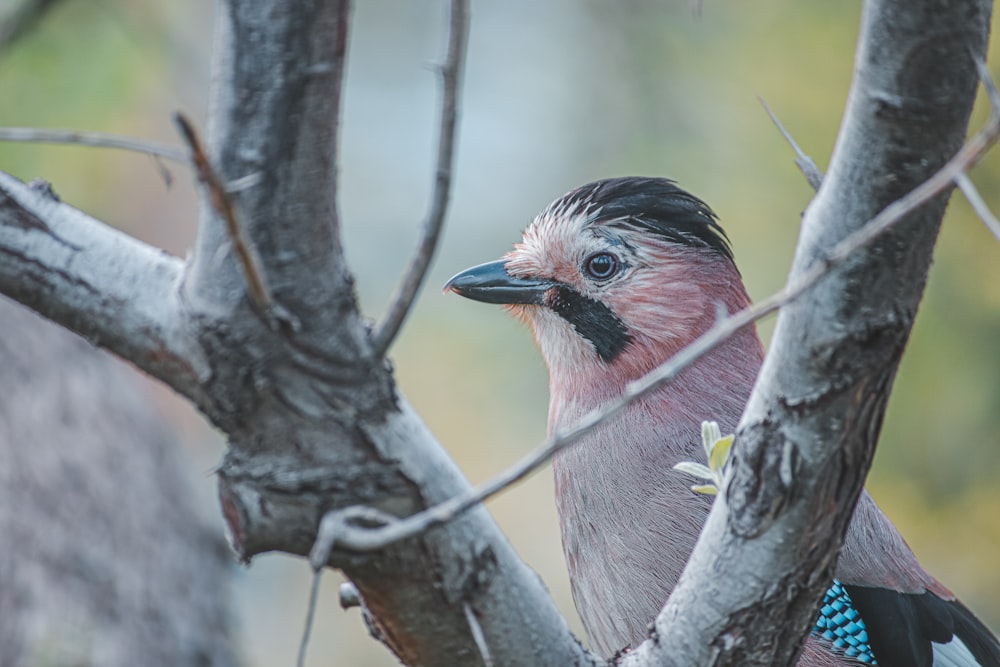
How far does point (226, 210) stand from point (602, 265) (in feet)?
5.97

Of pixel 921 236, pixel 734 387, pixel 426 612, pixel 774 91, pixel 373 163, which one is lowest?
pixel 426 612

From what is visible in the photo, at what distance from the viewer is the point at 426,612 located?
4.79 ft

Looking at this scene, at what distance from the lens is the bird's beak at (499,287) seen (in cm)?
281

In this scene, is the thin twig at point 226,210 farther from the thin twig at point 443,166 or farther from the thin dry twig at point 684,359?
the thin dry twig at point 684,359

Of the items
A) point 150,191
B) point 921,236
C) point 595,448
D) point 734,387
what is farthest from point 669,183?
point 150,191

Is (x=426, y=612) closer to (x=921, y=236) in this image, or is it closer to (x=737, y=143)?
(x=921, y=236)

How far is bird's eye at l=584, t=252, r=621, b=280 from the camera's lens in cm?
280

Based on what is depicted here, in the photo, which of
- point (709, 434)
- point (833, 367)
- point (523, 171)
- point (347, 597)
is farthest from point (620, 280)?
point (523, 171)

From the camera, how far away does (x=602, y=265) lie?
2.81m

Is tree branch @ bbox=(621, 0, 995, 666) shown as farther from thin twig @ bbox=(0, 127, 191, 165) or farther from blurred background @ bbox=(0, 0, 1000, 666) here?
blurred background @ bbox=(0, 0, 1000, 666)

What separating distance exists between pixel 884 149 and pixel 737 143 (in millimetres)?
3379

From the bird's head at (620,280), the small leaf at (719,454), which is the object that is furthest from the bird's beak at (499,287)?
the small leaf at (719,454)

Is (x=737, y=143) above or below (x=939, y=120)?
above

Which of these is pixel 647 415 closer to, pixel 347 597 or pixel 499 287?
pixel 499 287
